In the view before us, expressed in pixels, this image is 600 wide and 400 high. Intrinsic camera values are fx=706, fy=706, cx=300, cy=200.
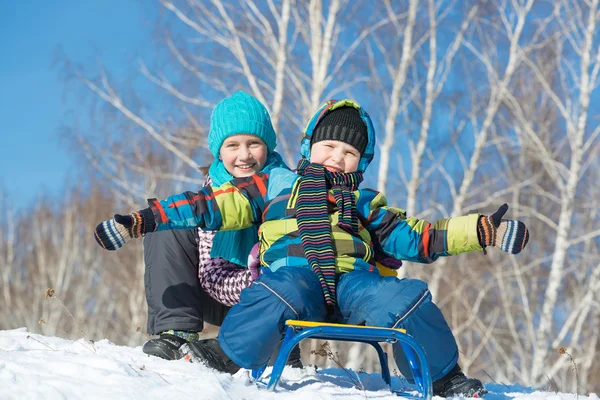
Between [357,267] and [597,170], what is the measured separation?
10526mm

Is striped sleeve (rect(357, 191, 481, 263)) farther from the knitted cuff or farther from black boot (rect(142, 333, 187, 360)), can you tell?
black boot (rect(142, 333, 187, 360))

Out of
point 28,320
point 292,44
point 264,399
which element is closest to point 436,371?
point 264,399

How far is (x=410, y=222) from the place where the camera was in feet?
9.32

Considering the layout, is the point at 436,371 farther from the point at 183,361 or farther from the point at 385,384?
the point at 183,361

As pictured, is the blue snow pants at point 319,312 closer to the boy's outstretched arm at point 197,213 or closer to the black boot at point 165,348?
the boy's outstretched arm at point 197,213

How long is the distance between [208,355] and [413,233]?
98cm

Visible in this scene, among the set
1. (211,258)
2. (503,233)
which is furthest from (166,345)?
(503,233)

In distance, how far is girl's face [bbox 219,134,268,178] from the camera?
3.37 metres

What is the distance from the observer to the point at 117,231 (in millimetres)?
2537

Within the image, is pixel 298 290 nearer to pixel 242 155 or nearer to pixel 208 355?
pixel 208 355

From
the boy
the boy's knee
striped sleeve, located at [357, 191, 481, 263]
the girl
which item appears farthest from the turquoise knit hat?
the boy's knee

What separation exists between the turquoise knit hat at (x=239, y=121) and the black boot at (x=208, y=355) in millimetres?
1003

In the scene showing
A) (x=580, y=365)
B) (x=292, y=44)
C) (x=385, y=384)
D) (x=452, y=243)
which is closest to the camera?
(x=452, y=243)

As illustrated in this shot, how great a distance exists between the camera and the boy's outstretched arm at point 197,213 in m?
2.54
